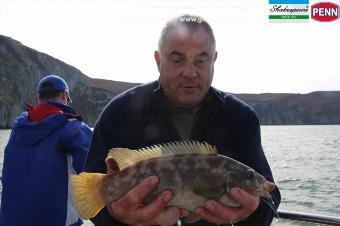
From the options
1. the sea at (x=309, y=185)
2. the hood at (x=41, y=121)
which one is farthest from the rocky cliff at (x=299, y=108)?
the hood at (x=41, y=121)

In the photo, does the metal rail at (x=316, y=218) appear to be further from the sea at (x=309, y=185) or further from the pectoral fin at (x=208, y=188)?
the sea at (x=309, y=185)

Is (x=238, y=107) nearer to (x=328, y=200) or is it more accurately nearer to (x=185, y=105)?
(x=185, y=105)

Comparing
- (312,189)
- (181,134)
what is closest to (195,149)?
(181,134)

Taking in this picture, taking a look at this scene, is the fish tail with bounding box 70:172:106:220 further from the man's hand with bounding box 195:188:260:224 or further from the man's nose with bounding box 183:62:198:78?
the man's nose with bounding box 183:62:198:78

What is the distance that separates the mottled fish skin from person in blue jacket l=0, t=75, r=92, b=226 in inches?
69.7

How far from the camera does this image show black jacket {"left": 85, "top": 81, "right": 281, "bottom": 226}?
3.46 m

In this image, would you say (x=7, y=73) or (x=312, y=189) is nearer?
(x=312, y=189)

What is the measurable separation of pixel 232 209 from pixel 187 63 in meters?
1.14

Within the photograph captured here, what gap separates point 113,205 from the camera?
302 centimetres

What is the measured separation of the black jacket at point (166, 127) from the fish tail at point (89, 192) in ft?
0.91

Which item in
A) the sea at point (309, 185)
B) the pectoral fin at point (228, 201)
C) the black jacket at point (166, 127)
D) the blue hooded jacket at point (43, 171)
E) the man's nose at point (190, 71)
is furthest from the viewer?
the sea at point (309, 185)

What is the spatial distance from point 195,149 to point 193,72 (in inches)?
23.1

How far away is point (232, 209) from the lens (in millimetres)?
3033

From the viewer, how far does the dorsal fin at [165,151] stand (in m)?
3.18
